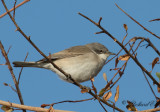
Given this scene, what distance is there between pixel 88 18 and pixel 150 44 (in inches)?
31.1

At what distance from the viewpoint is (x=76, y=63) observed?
4840 mm

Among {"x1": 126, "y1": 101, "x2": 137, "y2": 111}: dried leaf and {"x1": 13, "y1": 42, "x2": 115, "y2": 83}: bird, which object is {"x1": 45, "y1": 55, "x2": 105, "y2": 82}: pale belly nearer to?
{"x1": 13, "y1": 42, "x2": 115, "y2": 83}: bird

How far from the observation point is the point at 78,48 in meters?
5.48

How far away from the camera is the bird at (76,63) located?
15.4ft

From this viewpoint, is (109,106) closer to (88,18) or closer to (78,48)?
(88,18)

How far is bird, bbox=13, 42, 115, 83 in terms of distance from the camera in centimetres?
471

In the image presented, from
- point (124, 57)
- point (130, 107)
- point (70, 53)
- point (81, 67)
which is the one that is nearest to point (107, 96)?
→ point (130, 107)

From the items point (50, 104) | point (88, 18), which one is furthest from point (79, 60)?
point (88, 18)

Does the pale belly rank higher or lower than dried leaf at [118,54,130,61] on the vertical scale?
higher

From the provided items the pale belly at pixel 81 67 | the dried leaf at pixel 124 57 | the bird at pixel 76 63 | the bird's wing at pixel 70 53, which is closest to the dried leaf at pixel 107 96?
the dried leaf at pixel 124 57

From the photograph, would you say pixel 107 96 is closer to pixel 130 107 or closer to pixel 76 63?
pixel 130 107

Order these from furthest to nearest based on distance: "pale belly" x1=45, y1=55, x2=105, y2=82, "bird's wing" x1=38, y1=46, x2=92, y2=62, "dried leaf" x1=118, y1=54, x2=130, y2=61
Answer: "bird's wing" x1=38, y1=46, x2=92, y2=62 < "pale belly" x1=45, y1=55, x2=105, y2=82 < "dried leaf" x1=118, y1=54, x2=130, y2=61

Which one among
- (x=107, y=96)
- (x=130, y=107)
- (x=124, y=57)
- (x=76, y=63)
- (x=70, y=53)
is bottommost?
(x=130, y=107)

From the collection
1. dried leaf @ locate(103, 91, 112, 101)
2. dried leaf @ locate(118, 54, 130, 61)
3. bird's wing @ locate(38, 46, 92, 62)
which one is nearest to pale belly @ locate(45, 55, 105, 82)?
bird's wing @ locate(38, 46, 92, 62)
